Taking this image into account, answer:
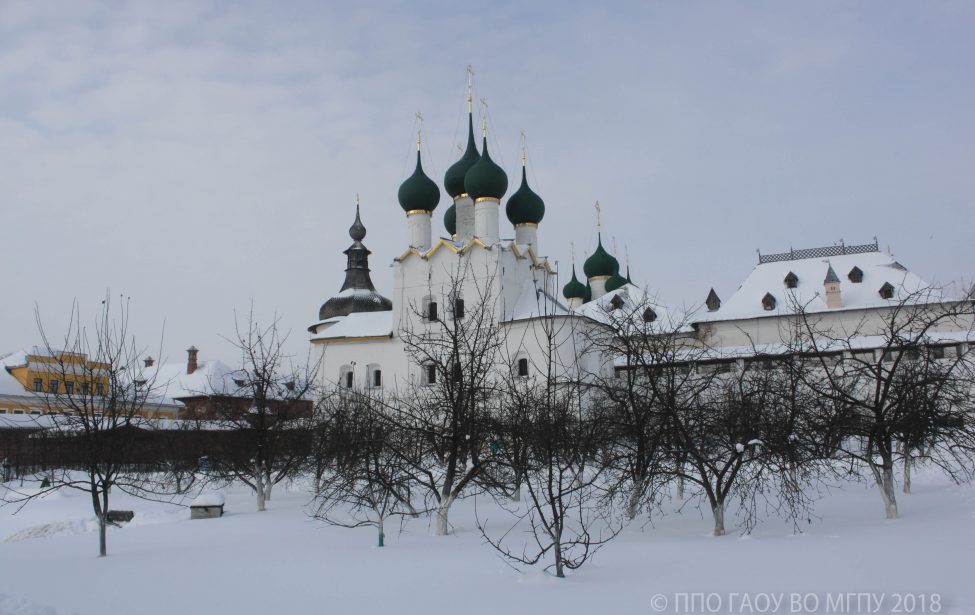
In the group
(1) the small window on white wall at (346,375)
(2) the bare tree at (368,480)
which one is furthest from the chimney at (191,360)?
(2) the bare tree at (368,480)

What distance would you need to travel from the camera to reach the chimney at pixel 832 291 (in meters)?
38.1

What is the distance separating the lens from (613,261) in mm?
47062

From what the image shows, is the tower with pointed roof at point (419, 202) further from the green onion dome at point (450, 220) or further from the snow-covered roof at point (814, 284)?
the snow-covered roof at point (814, 284)

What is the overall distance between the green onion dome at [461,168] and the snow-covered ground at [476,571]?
27.9 metres

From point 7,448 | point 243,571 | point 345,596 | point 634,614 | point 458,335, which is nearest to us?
point 634,614

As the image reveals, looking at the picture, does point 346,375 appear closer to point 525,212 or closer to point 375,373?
point 375,373

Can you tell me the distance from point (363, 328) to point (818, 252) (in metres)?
25.3

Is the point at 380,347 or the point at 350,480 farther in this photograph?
the point at 380,347

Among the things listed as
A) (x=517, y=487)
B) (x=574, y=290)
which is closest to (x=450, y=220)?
(x=574, y=290)

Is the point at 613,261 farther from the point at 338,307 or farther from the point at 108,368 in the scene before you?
the point at 108,368

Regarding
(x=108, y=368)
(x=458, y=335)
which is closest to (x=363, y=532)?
(x=458, y=335)

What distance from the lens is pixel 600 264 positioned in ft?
155

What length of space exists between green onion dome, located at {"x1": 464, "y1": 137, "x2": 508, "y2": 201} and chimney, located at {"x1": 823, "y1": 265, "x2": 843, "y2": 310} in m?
17.3

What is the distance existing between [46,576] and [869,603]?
8.47 m
